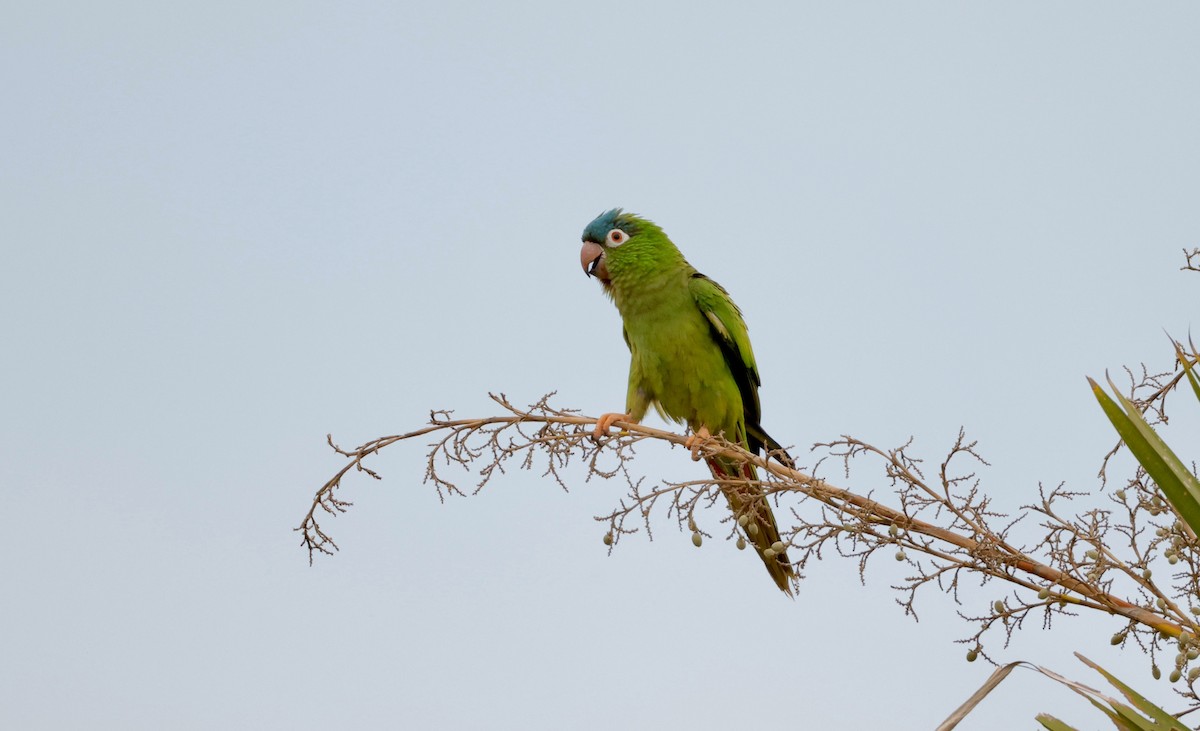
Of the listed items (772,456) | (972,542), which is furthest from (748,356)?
(972,542)

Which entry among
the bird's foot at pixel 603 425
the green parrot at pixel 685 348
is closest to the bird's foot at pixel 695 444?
the bird's foot at pixel 603 425

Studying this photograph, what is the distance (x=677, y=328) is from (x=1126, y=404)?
2.93 m

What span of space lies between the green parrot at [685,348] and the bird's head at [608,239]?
0.02 m

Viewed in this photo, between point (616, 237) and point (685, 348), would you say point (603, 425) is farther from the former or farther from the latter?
point (616, 237)

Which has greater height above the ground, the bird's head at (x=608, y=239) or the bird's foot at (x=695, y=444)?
the bird's head at (x=608, y=239)

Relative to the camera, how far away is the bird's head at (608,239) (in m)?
Answer: 5.64

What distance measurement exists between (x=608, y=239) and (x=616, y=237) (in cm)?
5

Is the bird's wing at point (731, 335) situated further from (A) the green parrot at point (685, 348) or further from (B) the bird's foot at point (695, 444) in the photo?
(B) the bird's foot at point (695, 444)

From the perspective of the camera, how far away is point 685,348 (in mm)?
5102

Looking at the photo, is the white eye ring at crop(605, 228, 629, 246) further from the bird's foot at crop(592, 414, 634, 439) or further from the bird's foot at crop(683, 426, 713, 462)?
the bird's foot at crop(683, 426, 713, 462)

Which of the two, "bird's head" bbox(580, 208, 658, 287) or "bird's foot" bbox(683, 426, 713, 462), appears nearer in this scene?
"bird's foot" bbox(683, 426, 713, 462)

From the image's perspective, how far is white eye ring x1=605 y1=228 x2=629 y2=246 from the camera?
5.68m

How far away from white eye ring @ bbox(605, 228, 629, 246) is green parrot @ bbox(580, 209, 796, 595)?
0.06 m

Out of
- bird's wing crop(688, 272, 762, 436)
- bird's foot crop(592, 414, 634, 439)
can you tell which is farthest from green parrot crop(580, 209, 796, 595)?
bird's foot crop(592, 414, 634, 439)
